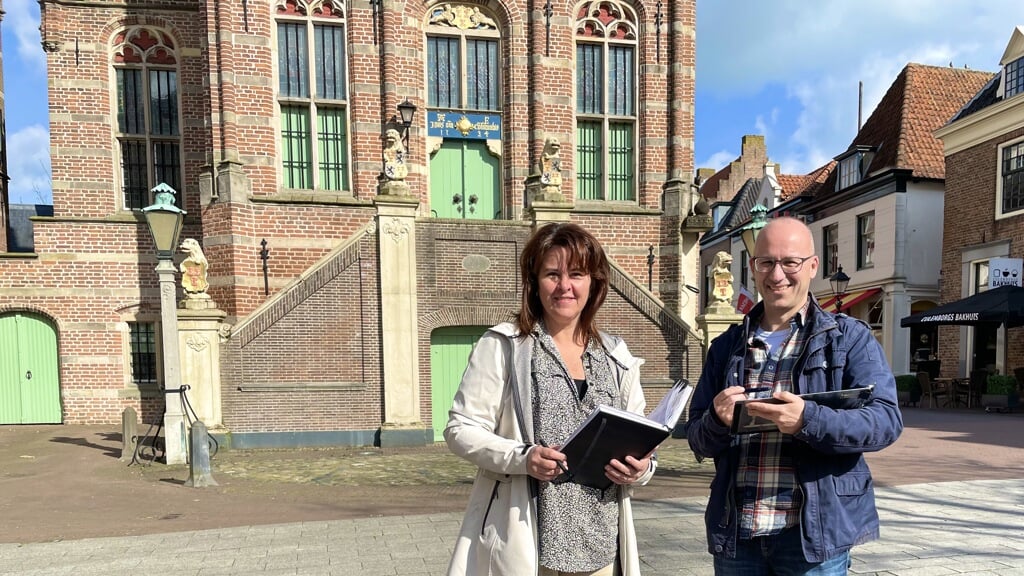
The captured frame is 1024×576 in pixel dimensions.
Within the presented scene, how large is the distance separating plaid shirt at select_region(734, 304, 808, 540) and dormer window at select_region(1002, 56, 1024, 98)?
18830 millimetres

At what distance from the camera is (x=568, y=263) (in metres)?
2.00

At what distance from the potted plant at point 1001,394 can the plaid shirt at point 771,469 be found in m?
15.5

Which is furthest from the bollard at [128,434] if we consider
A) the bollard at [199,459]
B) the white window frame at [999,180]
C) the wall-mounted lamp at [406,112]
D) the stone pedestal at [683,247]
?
the white window frame at [999,180]

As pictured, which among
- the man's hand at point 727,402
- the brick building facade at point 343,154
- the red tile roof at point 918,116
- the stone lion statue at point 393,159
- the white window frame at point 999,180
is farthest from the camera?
the red tile roof at point 918,116

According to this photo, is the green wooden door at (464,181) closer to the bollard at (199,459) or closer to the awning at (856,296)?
the bollard at (199,459)

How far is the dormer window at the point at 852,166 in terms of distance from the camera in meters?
19.7

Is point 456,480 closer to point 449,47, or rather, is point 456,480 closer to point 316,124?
point 316,124

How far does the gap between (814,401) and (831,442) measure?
5.4 inches

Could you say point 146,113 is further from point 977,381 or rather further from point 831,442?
point 977,381

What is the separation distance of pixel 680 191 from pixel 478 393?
1086 cm

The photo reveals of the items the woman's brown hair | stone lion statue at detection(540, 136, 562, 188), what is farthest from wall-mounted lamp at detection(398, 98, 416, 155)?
the woman's brown hair

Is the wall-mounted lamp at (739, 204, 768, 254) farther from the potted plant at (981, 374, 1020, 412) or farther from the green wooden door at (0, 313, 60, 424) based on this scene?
the green wooden door at (0, 313, 60, 424)

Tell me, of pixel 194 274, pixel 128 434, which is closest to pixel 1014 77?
pixel 194 274

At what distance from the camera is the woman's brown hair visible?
6.61 feet
